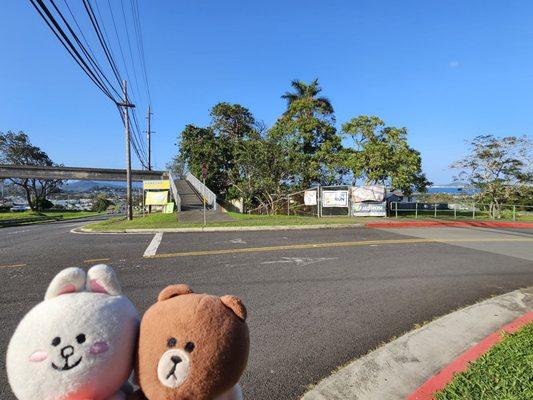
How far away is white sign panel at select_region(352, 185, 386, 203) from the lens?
19.9 metres

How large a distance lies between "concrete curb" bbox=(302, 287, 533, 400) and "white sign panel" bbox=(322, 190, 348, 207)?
15301 mm

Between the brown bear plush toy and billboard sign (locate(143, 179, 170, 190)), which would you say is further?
A: billboard sign (locate(143, 179, 170, 190))

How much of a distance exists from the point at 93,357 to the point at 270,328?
319 centimetres

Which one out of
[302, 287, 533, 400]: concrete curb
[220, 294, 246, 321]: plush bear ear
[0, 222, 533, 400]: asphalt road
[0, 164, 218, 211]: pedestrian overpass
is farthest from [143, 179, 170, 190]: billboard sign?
[220, 294, 246, 321]: plush bear ear

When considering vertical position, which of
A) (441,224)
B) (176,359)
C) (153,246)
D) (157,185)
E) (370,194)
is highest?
(157,185)

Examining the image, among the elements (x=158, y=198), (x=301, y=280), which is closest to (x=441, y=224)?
(x=301, y=280)

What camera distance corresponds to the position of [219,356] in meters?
1.42

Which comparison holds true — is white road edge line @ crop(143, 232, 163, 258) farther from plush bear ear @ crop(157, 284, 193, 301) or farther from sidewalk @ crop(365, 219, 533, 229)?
sidewalk @ crop(365, 219, 533, 229)

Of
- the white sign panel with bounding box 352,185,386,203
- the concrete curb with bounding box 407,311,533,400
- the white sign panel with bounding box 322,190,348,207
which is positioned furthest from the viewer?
the white sign panel with bounding box 322,190,348,207

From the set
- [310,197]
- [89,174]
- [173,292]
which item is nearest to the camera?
[173,292]

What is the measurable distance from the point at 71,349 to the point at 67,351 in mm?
14

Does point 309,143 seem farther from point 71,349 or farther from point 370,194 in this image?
point 71,349

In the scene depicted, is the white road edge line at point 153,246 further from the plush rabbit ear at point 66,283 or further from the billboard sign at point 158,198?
the billboard sign at point 158,198

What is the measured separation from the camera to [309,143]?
2892 centimetres
